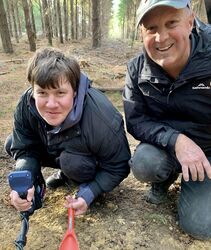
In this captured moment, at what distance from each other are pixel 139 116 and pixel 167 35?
70 centimetres

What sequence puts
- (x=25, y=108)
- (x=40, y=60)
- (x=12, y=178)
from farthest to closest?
1. (x=25, y=108)
2. (x=40, y=60)
3. (x=12, y=178)

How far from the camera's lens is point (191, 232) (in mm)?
2371

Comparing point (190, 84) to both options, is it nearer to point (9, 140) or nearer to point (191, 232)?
point (191, 232)

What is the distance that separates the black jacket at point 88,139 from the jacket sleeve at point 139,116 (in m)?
0.16

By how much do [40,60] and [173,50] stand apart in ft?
2.94

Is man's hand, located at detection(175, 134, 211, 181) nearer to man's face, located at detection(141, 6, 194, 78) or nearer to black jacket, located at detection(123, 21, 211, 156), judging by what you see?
black jacket, located at detection(123, 21, 211, 156)

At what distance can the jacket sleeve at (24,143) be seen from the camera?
8.20ft

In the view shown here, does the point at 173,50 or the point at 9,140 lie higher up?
the point at 173,50

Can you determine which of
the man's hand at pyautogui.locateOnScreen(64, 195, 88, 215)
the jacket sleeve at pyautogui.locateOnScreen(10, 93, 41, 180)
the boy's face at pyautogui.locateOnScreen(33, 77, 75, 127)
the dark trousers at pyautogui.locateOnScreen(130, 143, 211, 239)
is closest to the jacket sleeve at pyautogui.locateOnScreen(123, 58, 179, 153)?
the dark trousers at pyautogui.locateOnScreen(130, 143, 211, 239)

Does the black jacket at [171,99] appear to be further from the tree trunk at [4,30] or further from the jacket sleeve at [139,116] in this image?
the tree trunk at [4,30]

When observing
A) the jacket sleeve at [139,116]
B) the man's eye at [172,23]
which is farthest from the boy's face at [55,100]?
the man's eye at [172,23]

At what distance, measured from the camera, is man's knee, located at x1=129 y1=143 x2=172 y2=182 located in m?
2.45

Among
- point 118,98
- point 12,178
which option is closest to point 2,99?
point 118,98

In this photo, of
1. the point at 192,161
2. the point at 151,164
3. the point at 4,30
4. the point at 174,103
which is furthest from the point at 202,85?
the point at 4,30
